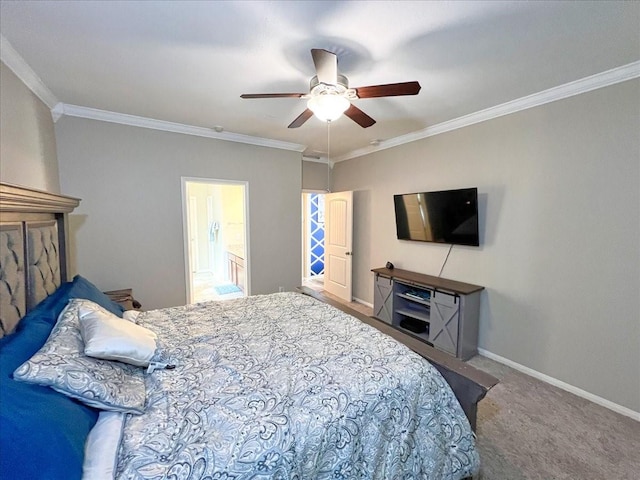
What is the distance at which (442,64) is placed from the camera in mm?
2014

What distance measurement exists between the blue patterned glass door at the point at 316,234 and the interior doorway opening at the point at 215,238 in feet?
6.06

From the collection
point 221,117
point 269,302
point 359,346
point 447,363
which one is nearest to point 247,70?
point 221,117

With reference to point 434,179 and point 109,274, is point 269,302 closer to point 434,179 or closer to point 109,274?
point 109,274

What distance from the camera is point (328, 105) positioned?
1.90m

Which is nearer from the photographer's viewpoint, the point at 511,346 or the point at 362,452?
the point at 362,452

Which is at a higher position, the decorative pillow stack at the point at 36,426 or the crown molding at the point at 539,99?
the crown molding at the point at 539,99

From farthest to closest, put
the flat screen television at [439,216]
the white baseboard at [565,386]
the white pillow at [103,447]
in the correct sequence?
the flat screen television at [439,216] → the white baseboard at [565,386] → the white pillow at [103,447]

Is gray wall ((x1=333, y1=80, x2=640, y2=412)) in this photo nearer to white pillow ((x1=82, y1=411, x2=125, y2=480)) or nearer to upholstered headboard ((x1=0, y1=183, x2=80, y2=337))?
white pillow ((x1=82, y1=411, x2=125, y2=480))

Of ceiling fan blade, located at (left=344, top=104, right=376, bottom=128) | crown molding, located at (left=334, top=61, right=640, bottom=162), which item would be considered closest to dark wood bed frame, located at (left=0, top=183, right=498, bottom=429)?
ceiling fan blade, located at (left=344, top=104, right=376, bottom=128)

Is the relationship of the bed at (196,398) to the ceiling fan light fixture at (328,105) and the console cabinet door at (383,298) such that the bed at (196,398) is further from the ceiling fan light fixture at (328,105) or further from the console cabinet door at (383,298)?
the console cabinet door at (383,298)

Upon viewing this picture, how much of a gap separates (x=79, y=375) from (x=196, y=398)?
1.46 ft

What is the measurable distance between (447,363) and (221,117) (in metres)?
3.17

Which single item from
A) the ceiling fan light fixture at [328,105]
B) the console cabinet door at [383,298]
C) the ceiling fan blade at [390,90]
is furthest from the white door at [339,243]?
the ceiling fan blade at [390,90]

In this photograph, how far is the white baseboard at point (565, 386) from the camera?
7.00 feet
